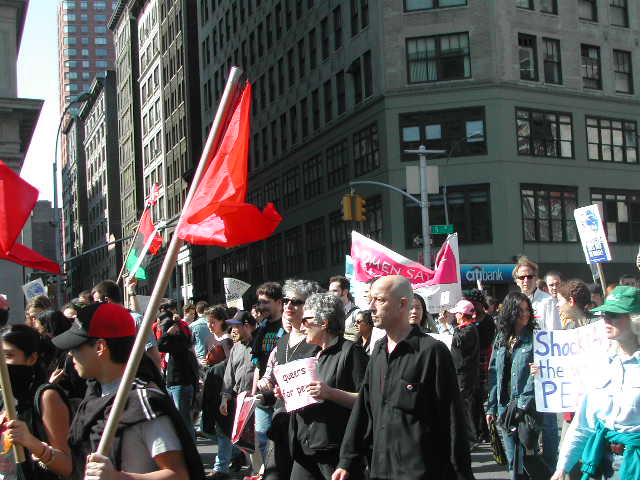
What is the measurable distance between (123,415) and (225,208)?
37.1 inches

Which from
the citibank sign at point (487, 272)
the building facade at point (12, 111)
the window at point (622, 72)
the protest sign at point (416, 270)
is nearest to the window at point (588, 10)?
the window at point (622, 72)

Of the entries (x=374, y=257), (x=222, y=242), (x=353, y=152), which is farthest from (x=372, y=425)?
(x=353, y=152)

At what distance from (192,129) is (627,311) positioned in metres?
67.7

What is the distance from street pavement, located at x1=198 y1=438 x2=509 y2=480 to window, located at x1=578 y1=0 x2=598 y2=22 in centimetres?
3376

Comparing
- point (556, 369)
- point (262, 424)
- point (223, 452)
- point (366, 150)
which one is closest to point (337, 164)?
point (366, 150)

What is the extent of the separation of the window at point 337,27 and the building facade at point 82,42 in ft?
489

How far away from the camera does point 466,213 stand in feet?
129

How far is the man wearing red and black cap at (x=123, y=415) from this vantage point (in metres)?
3.58

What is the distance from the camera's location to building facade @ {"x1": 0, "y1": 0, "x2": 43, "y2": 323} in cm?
2769

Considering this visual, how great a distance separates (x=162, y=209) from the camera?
8362cm

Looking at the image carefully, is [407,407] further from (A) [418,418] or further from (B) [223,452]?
(B) [223,452]

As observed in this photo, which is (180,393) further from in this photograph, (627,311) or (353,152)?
(353,152)

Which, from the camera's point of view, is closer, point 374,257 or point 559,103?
point 374,257

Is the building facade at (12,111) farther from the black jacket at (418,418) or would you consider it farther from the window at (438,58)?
the black jacket at (418,418)
